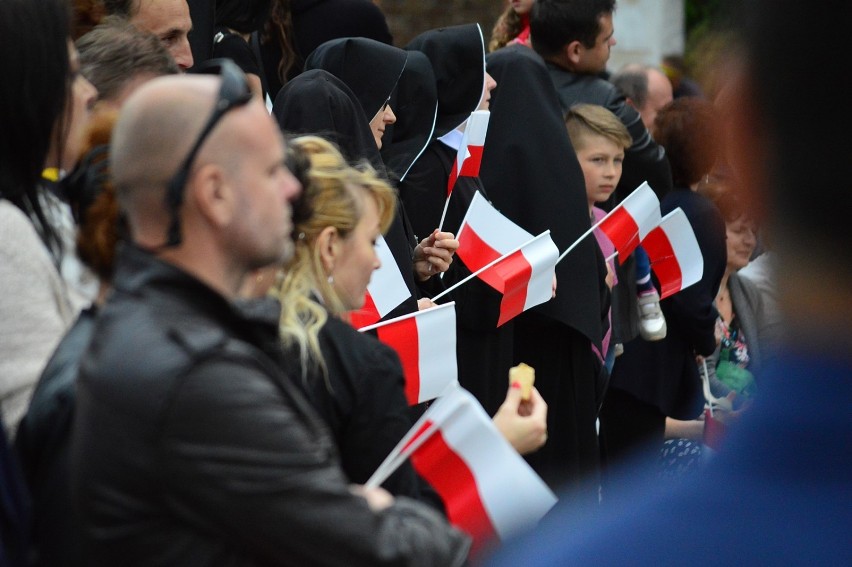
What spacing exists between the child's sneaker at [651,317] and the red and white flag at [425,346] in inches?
101

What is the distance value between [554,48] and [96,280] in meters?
4.15

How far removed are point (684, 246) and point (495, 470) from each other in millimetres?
3465

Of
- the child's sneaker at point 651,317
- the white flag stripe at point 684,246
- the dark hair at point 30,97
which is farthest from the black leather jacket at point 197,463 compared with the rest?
the child's sneaker at point 651,317

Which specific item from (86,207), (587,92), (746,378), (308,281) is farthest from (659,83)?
(86,207)

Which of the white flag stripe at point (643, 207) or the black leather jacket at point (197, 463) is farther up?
the black leather jacket at point (197, 463)

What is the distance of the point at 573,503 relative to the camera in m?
4.98

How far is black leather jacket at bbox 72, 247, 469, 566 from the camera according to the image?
1.55m

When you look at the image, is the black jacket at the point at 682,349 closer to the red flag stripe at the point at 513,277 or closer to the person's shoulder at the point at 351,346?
the red flag stripe at the point at 513,277

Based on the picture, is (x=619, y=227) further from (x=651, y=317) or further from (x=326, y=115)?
(x=326, y=115)

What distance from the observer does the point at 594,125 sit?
5.67 m

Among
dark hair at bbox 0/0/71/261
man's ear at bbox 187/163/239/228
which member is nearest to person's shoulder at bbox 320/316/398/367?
dark hair at bbox 0/0/71/261

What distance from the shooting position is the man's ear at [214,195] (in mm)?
1722

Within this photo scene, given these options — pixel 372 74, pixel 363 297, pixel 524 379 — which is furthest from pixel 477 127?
pixel 524 379

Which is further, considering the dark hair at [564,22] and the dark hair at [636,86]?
the dark hair at [636,86]
